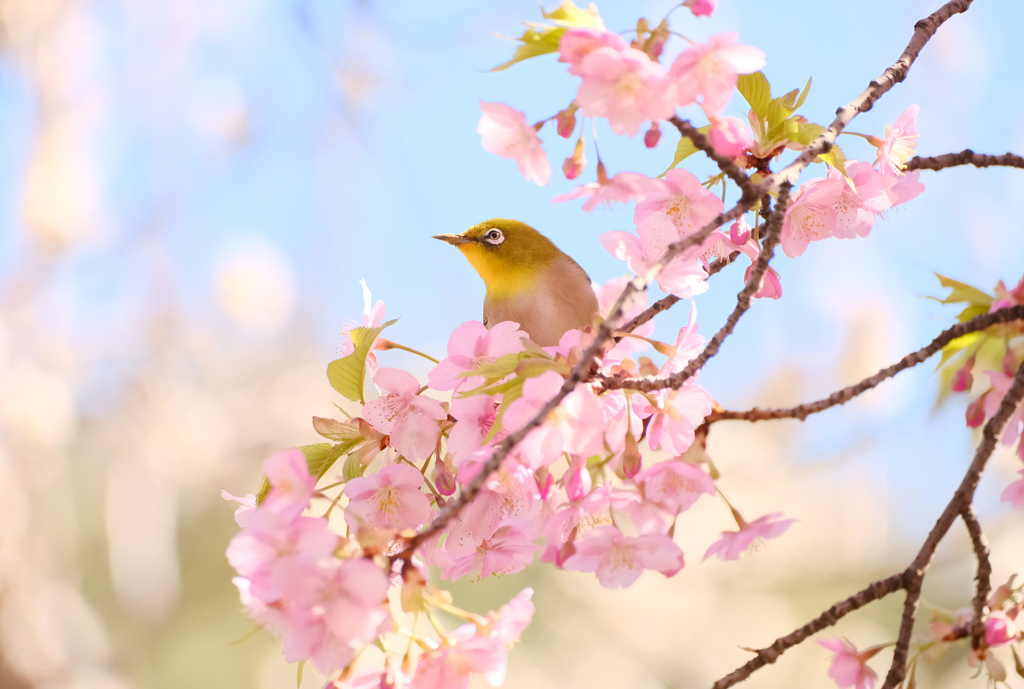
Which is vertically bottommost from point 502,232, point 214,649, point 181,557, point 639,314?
point 214,649

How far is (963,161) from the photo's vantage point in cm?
116

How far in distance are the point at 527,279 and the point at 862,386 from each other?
39.0 inches

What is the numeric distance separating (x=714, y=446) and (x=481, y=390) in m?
4.46

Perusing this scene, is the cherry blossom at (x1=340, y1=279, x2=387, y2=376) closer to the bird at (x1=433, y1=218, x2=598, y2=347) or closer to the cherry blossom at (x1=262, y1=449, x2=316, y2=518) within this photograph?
the cherry blossom at (x1=262, y1=449, x2=316, y2=518)

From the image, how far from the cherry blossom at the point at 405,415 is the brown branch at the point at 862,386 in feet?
1.20

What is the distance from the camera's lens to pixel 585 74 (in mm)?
782

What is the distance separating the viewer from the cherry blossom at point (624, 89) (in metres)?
0.77

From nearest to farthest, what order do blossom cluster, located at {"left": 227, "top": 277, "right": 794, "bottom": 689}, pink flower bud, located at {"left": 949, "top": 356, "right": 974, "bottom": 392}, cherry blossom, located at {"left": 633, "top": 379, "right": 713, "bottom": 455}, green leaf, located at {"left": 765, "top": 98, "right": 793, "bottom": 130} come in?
blossom cluster, located at {"left": 227, "top": 277, "right": 794, "bottom": 689}
cherry blossom, located at {"left": 633, "top": 379, "right": 713, "bottom": 455}
green leaf, located at {"left": 765, "top": 98, "right": 793, "bottom": 130}
pink flower bud, located at {"left": 949, "top": 356, "right": 974, "bottom": 392}

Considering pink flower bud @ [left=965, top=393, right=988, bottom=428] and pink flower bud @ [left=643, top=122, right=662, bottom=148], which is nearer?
pink flower bud @ [left=643, top=122, right=662, bottom=148]

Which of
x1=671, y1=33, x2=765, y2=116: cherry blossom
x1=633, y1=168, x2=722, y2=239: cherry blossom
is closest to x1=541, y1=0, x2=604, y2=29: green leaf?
x1=671, y1=33, x2=765, y2=116: cherry blossom

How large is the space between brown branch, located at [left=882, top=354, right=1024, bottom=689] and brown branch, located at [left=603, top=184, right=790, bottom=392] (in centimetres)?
38

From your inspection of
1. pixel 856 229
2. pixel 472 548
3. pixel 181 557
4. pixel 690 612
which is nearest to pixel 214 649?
pixel 181 557

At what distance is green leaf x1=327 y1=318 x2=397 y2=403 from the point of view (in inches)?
38.4

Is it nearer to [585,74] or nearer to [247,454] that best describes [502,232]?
[585,74]
